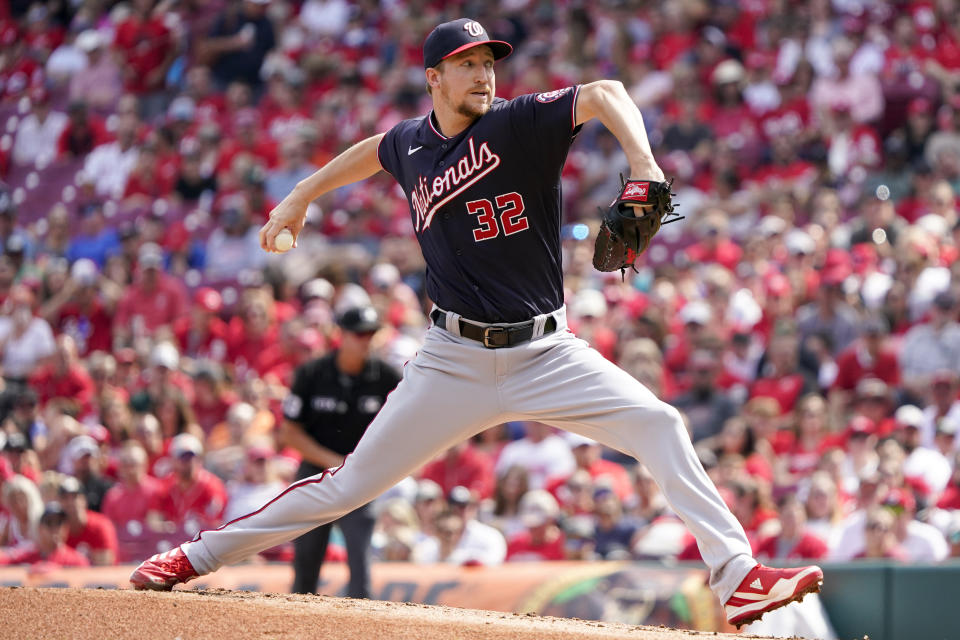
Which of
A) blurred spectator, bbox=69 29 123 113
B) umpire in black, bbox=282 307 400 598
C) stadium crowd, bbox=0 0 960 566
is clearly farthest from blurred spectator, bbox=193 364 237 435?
blurred spectator, bbox=69 29 123 113

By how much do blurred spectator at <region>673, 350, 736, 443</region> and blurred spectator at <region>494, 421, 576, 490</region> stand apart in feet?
2.61

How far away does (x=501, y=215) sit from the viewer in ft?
13.0

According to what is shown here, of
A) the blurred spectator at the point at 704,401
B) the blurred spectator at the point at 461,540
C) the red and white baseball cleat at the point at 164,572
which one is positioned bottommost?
the blurred spectator at the point at 461,540

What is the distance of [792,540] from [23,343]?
6.92m

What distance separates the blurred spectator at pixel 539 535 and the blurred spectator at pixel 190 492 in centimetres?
183

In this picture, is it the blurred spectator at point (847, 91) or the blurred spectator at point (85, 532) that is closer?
the blurred spectator at point (85, 532)

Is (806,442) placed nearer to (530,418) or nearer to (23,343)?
(530,418)

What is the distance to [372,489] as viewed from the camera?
411 cm

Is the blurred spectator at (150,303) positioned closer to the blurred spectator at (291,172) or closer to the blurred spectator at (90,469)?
the blurred spectator at (291,172)

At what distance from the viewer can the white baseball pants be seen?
3.84m

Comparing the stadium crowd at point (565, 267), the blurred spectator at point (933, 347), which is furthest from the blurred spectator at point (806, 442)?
the blurred spectator at point (933, 347)

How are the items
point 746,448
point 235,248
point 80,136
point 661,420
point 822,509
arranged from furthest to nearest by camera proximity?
1. point 80,136
2. point 235,248
3. point 746,448
4. point 822,509
5. point 661,420

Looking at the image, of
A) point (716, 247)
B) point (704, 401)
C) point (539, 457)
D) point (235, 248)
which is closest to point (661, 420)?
point (539, 457)

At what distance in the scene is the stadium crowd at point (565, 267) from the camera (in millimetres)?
7480
